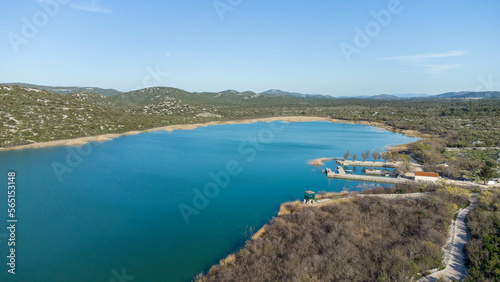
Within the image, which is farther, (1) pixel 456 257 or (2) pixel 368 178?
(2) pixel 368 178

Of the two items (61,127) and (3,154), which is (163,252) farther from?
(61,127)

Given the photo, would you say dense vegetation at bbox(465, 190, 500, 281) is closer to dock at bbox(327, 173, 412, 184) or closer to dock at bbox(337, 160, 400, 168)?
dock at bbox(327, 173, 412, 184)

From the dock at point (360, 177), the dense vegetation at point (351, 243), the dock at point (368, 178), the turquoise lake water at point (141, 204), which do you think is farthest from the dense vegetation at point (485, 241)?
the turquoise lake water at point (141, 204)

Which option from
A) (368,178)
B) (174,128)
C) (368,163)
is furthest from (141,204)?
(174,128)

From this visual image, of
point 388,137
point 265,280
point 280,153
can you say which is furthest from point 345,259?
point 388,137

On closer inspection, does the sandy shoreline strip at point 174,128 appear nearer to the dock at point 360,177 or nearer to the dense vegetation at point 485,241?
the dock at point 360,177

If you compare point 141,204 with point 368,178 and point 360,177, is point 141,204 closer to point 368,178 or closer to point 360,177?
point 360,177
